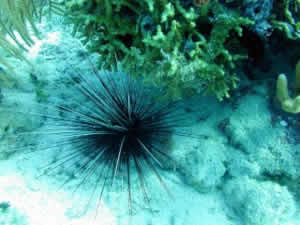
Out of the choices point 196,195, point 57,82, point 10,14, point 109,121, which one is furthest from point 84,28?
point 196,195

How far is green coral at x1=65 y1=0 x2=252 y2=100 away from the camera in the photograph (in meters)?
2.27

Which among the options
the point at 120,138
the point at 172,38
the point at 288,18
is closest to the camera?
the point at 172,38

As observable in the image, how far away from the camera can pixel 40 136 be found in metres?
3.25

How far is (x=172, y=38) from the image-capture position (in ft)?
7.48

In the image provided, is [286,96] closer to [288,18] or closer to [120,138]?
[288,18]

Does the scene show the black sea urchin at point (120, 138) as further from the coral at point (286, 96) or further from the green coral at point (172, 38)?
the coral at point (286, 96)

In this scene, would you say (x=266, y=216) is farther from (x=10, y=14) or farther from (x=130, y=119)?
(x=10, y=14)

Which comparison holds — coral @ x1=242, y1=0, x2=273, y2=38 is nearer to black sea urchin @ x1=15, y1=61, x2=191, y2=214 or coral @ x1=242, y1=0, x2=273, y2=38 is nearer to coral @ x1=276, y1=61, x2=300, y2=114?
coral @ x1=276, y1=61, x2=300, y2=114

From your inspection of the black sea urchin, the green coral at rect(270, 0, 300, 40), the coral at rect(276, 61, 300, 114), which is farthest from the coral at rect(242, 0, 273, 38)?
the black sea urchin

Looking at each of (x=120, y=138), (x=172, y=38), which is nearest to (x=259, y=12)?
(x=172, y=38)

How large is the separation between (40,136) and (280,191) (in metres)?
2.90

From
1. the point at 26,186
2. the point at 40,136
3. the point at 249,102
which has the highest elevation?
the point at 249,102

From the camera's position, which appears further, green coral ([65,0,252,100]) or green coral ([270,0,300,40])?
green coral ([270,0,300,40])

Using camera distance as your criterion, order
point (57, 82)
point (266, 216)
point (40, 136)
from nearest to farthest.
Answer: point (266, 216) → point (40, 136) → point (57, 82)
